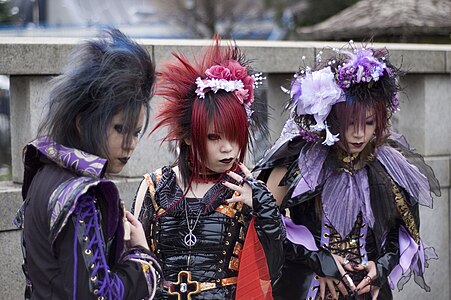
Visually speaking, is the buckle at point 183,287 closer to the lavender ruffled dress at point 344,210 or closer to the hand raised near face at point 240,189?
the hand raised near face at point 240,189

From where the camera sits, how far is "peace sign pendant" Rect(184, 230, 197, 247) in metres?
3.56

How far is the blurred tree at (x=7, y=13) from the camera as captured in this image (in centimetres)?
1256

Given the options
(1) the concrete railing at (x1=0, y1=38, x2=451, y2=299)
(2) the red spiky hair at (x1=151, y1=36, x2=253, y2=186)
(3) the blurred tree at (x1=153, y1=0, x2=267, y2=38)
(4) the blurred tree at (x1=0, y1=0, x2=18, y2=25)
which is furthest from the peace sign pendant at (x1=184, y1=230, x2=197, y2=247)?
(3) the blurred tree at (x1=153, y1=0, x2=267, y2=38)

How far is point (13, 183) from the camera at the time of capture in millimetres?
4734

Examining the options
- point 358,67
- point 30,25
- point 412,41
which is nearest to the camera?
point 358,67

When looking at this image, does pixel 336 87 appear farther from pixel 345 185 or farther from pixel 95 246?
pixel 95 246

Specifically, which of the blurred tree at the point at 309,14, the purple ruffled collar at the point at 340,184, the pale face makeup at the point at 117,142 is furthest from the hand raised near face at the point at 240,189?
the blurred tree at the point at 309,14

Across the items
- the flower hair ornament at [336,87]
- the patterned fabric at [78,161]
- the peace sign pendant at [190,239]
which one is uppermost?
the flower hair ornament at [336,87]

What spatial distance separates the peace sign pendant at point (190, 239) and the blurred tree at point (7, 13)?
30.6 ft

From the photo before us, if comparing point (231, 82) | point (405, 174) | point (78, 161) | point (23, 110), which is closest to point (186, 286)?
point (231, 82)

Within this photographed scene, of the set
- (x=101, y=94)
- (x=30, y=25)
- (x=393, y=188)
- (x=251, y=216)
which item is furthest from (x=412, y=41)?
(x=30, y=25)

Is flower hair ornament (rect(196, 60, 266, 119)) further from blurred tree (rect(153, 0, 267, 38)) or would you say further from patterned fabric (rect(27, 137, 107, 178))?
blurred tree (rect(153, 0, 267, 38))

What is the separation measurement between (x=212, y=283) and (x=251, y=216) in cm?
32

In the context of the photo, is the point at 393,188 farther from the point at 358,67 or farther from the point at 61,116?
the point at 61,116
